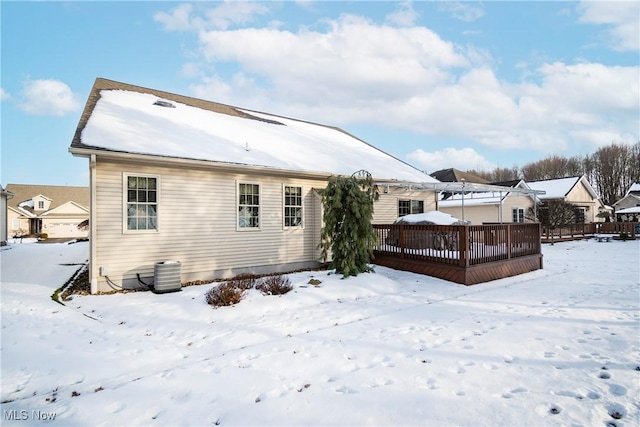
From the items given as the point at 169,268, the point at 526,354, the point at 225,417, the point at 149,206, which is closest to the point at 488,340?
the point at 526,354

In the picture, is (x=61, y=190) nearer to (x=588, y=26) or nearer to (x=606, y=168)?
(x=588, y=26)

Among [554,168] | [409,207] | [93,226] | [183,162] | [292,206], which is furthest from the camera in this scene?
[554,168]

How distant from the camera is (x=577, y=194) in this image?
2972 cm

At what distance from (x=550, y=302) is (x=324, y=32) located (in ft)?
39.2

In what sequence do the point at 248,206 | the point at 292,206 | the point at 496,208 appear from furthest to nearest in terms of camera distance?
the point at 496,208
the point at 292,206
the point at 248,206

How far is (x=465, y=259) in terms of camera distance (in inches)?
335

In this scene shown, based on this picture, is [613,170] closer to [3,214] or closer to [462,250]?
[462,250]

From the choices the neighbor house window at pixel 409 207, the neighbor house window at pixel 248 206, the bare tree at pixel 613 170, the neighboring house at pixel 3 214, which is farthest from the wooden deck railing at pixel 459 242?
the bare tree at pixel 613 170

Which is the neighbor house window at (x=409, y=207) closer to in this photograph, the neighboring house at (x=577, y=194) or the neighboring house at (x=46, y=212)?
the neighboring house at (x=577, y=194)

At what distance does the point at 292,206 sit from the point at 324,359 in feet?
22.3

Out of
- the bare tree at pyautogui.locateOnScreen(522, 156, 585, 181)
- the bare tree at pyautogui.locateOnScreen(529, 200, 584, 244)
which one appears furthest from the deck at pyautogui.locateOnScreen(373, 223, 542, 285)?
the bare tree at pyautogui.locateOnScreen(522, 156, 585, 181)

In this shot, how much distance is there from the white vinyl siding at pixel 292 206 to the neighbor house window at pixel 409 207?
15.3 ft

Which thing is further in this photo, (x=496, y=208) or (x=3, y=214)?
(x=496, y=208)

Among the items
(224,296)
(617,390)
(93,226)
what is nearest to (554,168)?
(617,390)
